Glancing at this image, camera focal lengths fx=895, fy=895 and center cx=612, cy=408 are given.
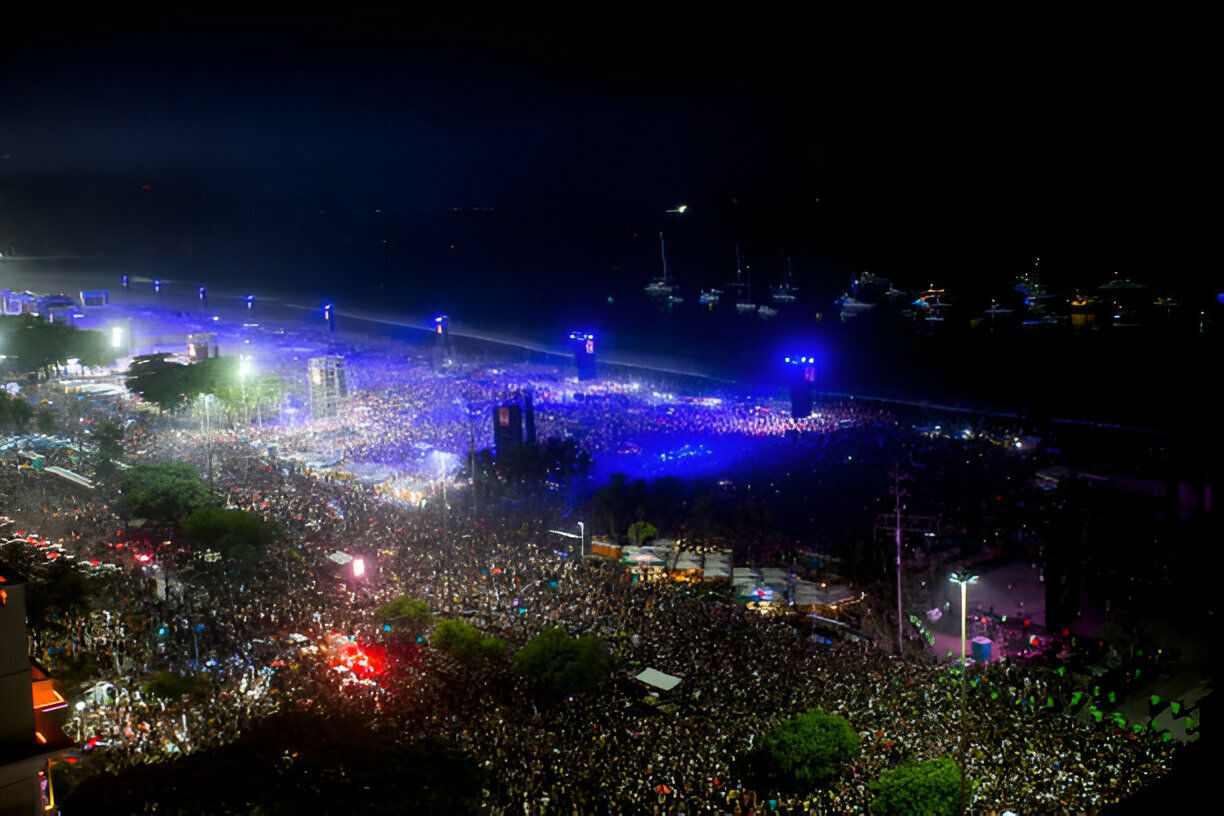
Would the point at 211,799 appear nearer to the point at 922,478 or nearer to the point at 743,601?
the point at 743,601

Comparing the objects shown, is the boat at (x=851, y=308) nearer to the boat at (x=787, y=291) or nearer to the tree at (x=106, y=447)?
the boat at (x=787, y=291)

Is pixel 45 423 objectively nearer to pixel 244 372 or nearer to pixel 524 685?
pixel 244 372

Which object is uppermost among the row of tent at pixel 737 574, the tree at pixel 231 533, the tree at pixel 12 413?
the tree at pixel 12 413

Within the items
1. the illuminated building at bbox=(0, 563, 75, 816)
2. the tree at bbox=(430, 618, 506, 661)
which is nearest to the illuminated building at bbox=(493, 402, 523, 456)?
the tree at bbox=(430, 618, 506, 661)

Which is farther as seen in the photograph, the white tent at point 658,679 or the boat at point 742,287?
the boat at point 742,287

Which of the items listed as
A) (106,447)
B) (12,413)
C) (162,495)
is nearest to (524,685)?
(162,495)

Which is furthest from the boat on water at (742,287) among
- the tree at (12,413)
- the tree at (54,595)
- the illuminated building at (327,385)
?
the tree at (54,595)
